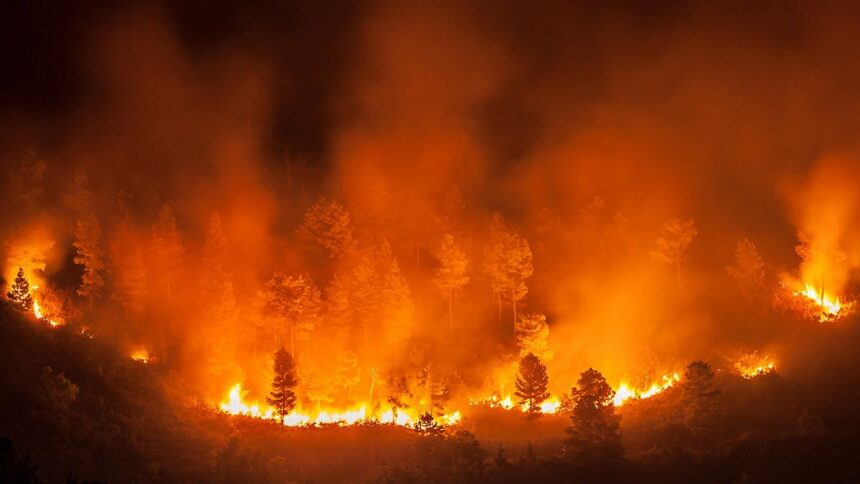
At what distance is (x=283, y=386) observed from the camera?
50.4 meters

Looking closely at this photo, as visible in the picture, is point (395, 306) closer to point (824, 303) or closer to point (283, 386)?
point (283, 386)

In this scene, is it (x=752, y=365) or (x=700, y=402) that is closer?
(x=700, y=402)

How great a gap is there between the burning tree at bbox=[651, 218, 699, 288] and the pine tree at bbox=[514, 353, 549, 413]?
20.1 metres

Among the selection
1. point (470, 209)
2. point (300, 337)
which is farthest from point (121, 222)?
point (470, 209)

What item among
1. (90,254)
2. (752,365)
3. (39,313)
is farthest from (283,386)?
(752,365)

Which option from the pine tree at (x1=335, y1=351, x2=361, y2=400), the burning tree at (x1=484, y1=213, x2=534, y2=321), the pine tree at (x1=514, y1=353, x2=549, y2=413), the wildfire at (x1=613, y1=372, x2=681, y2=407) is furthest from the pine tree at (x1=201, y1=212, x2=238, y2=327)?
the wildfire at (x1=613, y1=372, x2=681, y2=407)

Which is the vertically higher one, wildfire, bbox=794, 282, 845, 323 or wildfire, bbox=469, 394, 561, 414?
wildfire, bbox=794, 282, 845, 323

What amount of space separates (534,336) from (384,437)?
14.5 m

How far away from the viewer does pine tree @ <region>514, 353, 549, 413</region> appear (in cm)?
5106

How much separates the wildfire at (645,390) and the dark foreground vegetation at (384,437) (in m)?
1.62

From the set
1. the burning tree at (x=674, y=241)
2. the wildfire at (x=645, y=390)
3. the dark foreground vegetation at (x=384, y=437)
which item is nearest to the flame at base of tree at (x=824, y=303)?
the dark foreground vegetation at (x=384, y=437)

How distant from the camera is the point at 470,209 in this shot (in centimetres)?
7788

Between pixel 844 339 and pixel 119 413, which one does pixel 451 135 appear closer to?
pixel 844 339

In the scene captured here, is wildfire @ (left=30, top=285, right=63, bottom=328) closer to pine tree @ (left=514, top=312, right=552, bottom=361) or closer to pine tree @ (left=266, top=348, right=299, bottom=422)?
pine tree @ (left=266, top=348, right=299, bottom=422)
